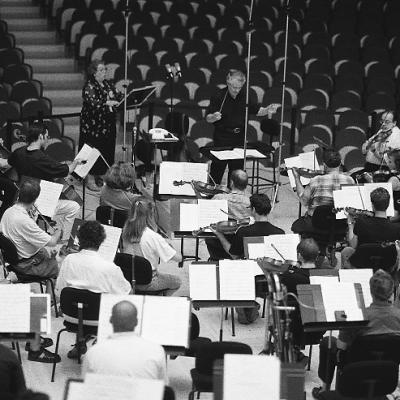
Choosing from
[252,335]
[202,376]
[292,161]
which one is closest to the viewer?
[202,376]

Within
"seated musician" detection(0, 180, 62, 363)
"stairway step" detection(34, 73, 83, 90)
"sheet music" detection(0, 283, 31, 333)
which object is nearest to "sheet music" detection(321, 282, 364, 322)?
"sheet music" detection(0, 283, 31, 333)

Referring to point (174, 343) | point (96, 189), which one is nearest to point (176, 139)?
point (96, 189)

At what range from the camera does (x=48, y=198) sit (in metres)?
9.16

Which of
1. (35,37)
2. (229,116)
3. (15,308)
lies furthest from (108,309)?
(35,37)

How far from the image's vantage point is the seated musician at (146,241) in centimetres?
813

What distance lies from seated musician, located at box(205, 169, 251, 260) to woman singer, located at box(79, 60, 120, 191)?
2728mm

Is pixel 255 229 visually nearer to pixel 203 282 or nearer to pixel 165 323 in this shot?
pixel 203 282

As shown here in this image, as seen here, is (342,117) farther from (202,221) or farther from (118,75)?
(202,221)

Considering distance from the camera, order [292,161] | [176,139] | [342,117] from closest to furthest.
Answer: [292,161] < [176,139] < [342,117]

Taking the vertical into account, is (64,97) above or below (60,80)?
below

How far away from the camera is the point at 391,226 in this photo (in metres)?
8.91

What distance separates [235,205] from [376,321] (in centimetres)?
259

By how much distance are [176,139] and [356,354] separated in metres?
5.19

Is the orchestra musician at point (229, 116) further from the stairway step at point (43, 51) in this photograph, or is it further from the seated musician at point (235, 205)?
the stairway step at point (43, 51)
